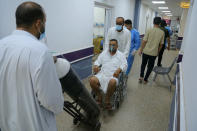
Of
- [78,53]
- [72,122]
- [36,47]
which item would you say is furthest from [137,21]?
[36,47]

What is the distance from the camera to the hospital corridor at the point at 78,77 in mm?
870

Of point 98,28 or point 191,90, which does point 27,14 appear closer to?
point 191,90

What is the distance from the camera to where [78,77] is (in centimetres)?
140

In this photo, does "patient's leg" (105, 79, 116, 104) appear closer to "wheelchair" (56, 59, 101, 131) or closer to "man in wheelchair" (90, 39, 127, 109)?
"man in wheelchair" (90, 39, 127, 109)

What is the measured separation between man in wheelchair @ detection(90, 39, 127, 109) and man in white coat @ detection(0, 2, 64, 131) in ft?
3.95

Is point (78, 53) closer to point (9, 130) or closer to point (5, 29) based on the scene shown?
point (5, 29)

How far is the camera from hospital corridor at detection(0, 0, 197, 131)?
2.85 feet

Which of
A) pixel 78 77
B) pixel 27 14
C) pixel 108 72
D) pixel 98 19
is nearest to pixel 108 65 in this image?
pixel 108 72

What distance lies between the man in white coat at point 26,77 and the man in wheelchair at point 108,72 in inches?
47.4

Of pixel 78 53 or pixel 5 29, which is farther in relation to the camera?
pixel 78 53

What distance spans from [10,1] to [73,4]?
4.01ft

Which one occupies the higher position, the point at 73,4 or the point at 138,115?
the point at 73,4

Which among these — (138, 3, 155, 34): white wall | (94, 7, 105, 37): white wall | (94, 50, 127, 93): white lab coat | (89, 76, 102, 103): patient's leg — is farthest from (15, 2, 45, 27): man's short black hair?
(138, 3, 155, 34): white wall

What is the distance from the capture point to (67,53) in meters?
2.76
